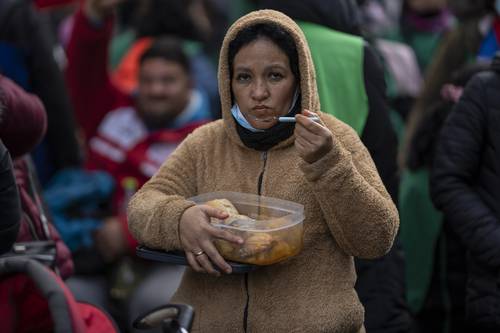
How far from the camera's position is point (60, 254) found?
408 centimetres

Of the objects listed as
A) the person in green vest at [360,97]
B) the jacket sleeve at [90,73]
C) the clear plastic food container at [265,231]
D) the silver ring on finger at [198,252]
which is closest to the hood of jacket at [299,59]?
the clear plastic food container at [265,231]

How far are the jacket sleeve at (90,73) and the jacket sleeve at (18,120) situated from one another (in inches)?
94.7

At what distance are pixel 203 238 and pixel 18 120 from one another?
36.3 inches

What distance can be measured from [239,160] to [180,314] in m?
0.57

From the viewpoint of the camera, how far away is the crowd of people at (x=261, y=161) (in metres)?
3.43

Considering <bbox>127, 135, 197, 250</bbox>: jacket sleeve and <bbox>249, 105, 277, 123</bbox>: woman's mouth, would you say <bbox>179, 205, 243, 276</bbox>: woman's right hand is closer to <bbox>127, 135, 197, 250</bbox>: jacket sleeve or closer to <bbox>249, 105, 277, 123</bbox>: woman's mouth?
A: <bbox>127, 135, 197, 250</bbox>: jacket sleeve

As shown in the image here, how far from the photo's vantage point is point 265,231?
11.0 ft

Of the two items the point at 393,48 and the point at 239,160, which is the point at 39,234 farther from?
the point at 393,48

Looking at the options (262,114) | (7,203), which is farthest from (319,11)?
(7,203)

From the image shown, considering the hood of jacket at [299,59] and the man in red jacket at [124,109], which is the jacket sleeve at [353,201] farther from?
the man in red jacket at [124,109]

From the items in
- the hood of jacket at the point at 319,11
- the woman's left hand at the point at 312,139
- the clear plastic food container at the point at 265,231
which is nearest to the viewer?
the woman's left hand at the point at 312,139

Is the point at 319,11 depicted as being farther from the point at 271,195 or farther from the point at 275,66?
the point at 271,195

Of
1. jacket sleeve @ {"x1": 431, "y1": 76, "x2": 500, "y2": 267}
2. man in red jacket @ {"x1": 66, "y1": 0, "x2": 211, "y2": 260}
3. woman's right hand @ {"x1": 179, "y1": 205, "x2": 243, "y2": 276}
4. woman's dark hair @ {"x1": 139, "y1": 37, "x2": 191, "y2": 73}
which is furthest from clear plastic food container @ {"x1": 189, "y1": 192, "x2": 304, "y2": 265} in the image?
woman's dark hair @ {"x1": 139, "y1": 37, "x2": 191, "y2": 73}

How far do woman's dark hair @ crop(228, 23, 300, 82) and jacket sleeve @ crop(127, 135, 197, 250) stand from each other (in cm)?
39
